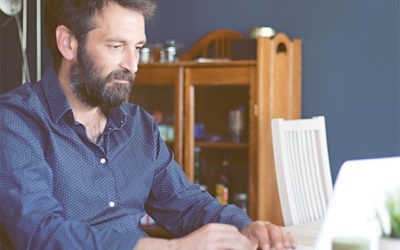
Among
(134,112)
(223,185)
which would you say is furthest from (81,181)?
(223,185)

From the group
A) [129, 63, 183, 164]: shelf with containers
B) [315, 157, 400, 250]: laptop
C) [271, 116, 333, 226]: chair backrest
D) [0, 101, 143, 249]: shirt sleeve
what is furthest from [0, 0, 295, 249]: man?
[129, 63, 183, 164]: shelf with containers

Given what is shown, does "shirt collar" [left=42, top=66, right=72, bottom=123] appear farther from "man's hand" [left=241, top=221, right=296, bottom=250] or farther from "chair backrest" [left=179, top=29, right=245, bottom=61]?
"chair backrest" [left=179, top=29, right=245, bottom=61]

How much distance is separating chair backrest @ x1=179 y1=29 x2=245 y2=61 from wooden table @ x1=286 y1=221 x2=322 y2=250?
1897mm

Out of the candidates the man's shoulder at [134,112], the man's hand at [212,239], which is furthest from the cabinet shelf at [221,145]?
the man's hand at [212,239]

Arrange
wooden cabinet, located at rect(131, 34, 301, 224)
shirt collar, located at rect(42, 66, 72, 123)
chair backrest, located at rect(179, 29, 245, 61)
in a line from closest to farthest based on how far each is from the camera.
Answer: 1. shirt collar, located at rect(42, 66, 72, 123)
2. wooden cabinet, located at rect(131, 34, 301, 224)
3. chair backrest, located at rect(179, 29, 245, 61)

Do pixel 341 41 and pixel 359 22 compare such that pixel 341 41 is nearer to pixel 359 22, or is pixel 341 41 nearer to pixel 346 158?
pixel 359 22

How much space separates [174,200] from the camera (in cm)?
171

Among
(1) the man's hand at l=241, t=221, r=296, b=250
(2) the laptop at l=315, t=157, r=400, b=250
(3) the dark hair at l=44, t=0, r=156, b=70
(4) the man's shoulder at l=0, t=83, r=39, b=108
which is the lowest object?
(1) the man's hand at l=241, t=221, r=296, b=250

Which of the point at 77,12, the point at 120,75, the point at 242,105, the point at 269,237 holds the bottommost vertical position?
the point at 269,237

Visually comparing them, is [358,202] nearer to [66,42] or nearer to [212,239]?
[212,239]

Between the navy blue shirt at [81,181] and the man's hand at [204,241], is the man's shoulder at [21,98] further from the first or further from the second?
the man's hand at [204,241]

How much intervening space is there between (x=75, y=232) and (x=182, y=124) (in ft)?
7.40

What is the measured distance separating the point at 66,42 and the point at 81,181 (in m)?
0.40

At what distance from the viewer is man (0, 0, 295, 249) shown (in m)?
1.30
